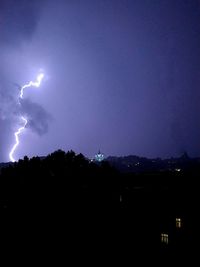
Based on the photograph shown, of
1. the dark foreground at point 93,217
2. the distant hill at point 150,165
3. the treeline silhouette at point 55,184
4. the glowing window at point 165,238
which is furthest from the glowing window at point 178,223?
the distant hill at point 150,165

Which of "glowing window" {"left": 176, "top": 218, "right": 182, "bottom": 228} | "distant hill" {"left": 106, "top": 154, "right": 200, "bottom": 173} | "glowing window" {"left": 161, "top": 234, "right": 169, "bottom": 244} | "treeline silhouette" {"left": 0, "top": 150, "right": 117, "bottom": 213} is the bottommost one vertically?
"glowing window" {"left": 161, "top": 234, "right": 169, "bottom": 244}

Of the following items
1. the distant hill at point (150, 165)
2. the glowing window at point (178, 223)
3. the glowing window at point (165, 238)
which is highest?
the distant hill at point (150, 165)

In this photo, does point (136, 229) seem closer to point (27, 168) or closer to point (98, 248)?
point (98, 248)

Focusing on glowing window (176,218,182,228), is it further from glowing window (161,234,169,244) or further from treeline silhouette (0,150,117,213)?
treeline silhouette (0,150,117,213)

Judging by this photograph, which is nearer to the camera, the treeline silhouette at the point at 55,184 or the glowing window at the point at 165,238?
the treeline silhouette at the point at 55,184

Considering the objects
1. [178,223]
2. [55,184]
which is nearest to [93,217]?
[55,184]

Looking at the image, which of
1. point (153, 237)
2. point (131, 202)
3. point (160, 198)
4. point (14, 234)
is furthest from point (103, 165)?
point (14, 234)

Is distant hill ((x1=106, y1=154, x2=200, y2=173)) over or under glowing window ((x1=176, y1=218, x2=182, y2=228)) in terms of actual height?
over

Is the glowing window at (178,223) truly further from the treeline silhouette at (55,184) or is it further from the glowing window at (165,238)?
the treeline silhouette at (55,184)

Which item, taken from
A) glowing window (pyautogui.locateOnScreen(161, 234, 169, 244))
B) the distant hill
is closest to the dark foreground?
glowing window (pyautogui.locateOnScreen(161, 234, 169, 244))

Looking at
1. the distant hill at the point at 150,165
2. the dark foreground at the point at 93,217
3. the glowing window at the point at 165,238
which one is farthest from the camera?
the distant hill at the point at 150,165

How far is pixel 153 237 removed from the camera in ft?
64.7

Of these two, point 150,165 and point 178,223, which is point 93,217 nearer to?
point 178,223

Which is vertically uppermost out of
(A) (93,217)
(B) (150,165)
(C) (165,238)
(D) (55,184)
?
(B) (150,165)
